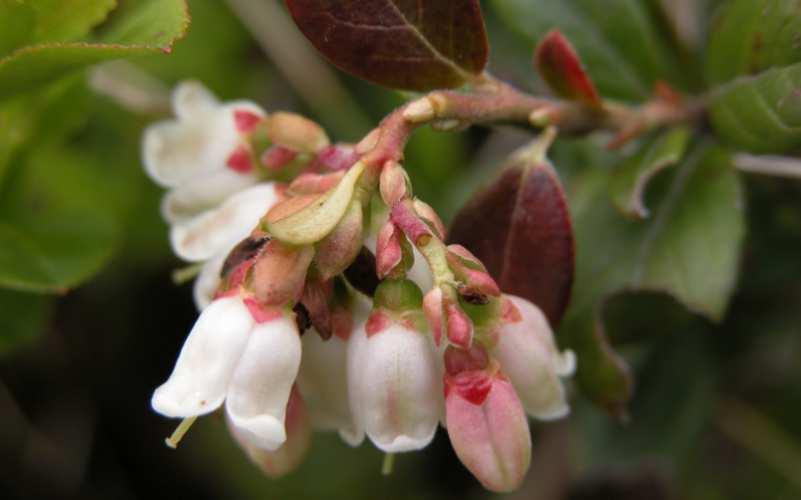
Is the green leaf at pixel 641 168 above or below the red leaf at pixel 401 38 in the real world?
below

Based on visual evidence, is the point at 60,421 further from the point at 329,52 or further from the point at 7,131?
the point at 329,52

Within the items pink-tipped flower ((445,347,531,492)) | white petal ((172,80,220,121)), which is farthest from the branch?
white petal ((172,80,220,121))

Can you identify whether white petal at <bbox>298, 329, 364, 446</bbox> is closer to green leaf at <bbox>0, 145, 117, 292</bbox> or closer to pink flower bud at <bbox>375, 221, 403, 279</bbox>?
pink flower bud at <bbox>375, 221, 403, 279</bbox>

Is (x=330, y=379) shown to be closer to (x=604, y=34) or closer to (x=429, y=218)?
(x=429, y=218)

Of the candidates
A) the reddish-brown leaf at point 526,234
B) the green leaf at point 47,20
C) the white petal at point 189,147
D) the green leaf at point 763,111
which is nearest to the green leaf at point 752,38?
the green leaf at point 763,111

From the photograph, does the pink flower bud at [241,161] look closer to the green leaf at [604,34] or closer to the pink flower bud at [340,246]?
the pink flower bud at [340,246]

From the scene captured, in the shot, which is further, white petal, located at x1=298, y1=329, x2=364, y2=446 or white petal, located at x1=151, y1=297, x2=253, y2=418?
white petal, located at x1=298, y1=329, x2=364, y2=446
